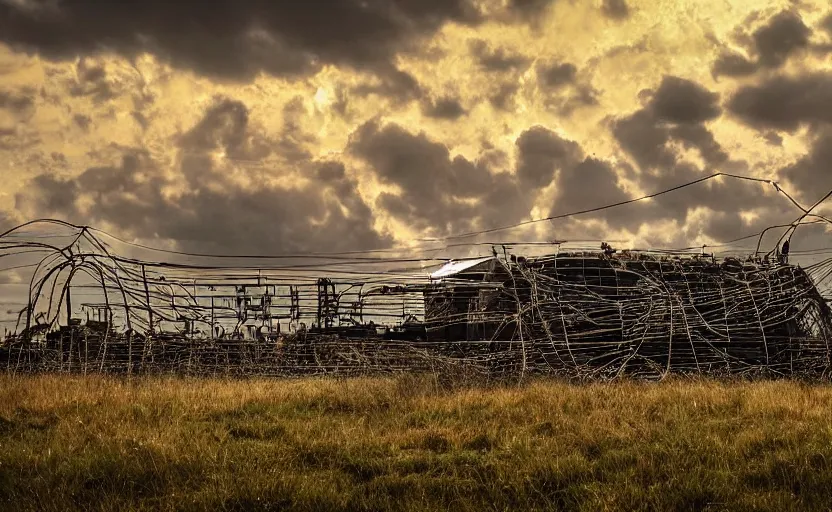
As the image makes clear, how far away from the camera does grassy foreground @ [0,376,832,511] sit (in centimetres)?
710

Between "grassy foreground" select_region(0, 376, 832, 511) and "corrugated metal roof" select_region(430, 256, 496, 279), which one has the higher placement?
"corrugated metal roof" select_region(430, 256, 496, 279)

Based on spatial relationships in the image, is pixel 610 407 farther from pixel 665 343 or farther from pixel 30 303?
pixel 30 303

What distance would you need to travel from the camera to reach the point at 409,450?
9.00 metres

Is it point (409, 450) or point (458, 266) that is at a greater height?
point (458, 266)

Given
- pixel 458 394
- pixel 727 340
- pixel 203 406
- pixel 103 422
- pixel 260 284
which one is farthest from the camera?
pixel 260 284

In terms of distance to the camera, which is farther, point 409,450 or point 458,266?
point 458,266

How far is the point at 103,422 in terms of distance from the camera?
10148 millimetres

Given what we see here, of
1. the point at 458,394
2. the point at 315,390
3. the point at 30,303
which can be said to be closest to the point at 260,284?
the point at 30,303

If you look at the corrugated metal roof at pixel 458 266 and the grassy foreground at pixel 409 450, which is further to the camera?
the corrugated metal roof at pixel 458 266

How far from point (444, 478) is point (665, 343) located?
509 inches

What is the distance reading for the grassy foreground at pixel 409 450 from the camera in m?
7.10

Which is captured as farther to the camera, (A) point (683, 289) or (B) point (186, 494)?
(A) point (683, 289)

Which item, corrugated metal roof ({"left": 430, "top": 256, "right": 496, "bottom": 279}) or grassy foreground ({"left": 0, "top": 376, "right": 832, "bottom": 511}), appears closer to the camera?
grassy foreground ({"left": 0, "top": 376, "right": 832, "bottom": 511})

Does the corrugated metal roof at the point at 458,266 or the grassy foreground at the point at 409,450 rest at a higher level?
the corrugated metal roof at the point at 458,266
